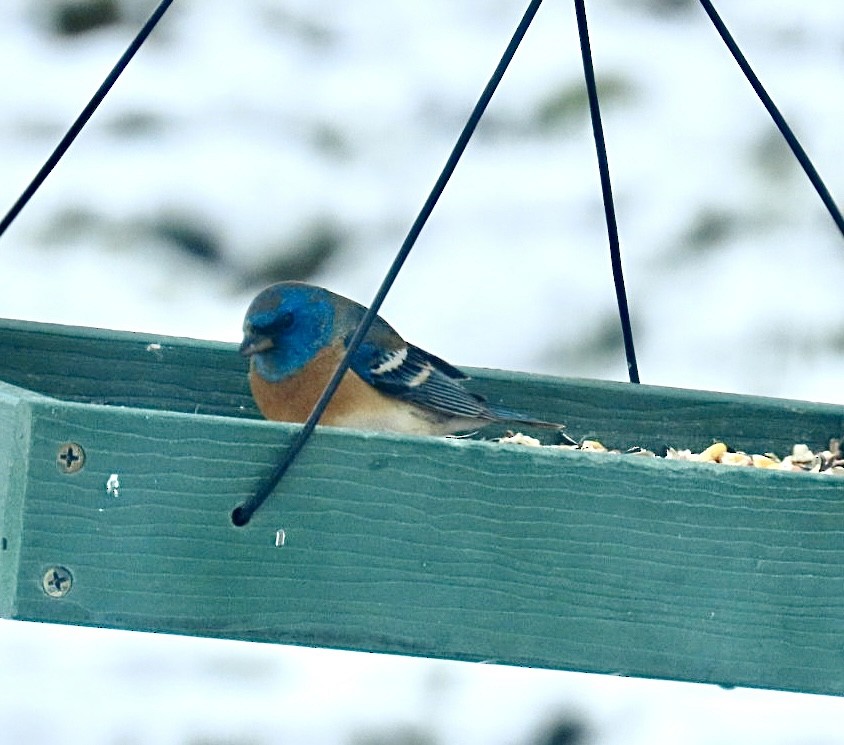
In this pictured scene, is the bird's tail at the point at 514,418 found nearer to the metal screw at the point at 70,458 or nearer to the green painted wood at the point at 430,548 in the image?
the green painted wood at the point at 430,548

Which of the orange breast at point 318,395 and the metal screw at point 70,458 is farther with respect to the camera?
the orange breast at point 318,395

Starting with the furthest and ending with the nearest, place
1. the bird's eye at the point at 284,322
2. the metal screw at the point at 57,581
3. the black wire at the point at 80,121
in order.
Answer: the bird's eye at the point at 284,322 < the black wire at the point at 80,121 < the metal screw at the point at 57,581

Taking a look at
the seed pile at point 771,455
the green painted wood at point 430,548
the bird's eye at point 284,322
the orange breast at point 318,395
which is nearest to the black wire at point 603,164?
the seed pile at point 771,455

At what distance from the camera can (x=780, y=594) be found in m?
2.73

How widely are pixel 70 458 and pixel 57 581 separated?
0.18 meters

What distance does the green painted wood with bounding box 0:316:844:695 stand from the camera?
2.52m

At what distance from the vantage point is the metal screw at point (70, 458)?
2508 mm

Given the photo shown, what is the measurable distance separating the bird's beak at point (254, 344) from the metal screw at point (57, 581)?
102 cm

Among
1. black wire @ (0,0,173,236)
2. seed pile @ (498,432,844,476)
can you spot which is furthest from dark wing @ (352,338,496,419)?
black wire @ (0,0,173,236)

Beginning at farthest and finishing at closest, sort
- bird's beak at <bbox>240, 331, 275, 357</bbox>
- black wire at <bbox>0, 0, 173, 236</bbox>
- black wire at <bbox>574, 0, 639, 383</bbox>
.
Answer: bird's beak at <bbox>240, 331, 275, 357</bbox>, black wire at <bbox>574, 0, 639, 383</bbox>, black wire at <bbox>0, 0, 173, 236</bbox>

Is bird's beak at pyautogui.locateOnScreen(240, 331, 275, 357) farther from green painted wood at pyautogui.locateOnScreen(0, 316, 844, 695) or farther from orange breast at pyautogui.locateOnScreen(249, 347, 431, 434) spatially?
green painted wood at pyautogui.locateOnScreen(0, 316, 844, 695)

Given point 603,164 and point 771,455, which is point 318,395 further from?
point 771,455

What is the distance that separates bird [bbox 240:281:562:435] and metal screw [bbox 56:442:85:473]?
969 mm

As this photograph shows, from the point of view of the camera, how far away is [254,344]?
350 cm
